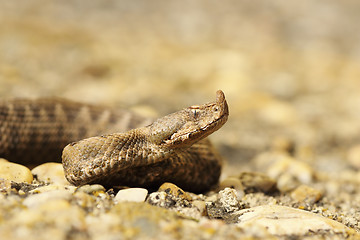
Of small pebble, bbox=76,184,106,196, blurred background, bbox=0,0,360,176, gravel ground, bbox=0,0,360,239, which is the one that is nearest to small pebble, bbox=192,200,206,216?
gravel ground, bbox=0,0,360,239

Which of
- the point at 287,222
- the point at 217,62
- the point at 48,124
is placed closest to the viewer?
the point at 287,222

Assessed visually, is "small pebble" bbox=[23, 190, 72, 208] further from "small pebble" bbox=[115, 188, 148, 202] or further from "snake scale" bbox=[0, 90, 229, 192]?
"snake scale" bbox=[0, 90, 229, 192]

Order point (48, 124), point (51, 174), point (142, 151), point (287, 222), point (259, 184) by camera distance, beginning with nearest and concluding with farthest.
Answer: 1. point (287, 222)
2. point (142, 151)
3. point (51, 174)
4. point (259, 184)
5. point (48, 124)

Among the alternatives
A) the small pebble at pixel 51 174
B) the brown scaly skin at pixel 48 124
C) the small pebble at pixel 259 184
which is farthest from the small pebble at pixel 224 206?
the brown scaly skin at pixel 48 124

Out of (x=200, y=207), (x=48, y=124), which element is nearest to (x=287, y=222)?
(x=200, y=207)

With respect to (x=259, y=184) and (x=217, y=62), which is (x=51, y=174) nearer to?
(x=259, y=184)

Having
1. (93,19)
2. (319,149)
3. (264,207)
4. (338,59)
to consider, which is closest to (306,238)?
(264,207)

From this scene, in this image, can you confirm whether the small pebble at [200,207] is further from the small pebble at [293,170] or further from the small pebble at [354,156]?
the small pebble at [354,156]

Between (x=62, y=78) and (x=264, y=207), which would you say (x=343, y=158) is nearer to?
(x=264, y=207)
